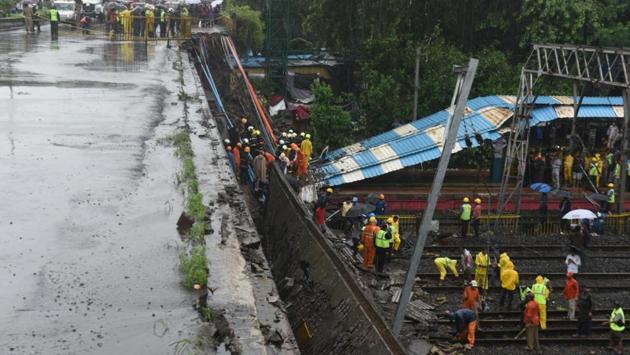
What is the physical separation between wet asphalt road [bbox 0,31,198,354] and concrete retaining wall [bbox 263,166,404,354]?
213cm

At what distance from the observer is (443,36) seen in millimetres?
30438

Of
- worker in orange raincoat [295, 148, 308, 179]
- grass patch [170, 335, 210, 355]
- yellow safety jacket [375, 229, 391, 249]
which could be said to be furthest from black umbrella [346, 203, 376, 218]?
grass patch [170, 335, 210, 355]

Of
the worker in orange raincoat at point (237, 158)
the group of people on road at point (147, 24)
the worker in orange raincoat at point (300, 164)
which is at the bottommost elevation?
the worker in orange raincoat at point (300, 164)

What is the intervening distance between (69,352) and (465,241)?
13741mm

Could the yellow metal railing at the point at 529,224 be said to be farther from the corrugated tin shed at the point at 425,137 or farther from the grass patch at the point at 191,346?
the grass patch at the point at 191,346

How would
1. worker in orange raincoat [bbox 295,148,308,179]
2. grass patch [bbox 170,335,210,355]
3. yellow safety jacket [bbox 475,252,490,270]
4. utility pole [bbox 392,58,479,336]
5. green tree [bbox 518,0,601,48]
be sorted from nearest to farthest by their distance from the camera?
grass patch [bbox 170,335,210,355] → utility pole [bbox 392,58,479,336] → yellow safety jacket [bbox 475,252,490,270] → worker in orange raincoat [bbox 295,148,308,179] → green tree [bbox 518,0,601,48]

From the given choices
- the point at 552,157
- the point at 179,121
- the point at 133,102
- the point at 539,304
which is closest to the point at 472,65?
the point at 539,304

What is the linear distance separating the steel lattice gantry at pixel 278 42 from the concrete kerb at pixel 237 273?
19649 millimetres

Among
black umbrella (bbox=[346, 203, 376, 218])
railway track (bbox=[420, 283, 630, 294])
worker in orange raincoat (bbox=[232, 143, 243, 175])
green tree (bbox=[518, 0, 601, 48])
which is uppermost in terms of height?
green tree (bbox=[518, 0, 601, 48])

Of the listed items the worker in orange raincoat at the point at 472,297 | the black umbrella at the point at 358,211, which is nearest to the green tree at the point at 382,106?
the black umbrella at the point at 358,211

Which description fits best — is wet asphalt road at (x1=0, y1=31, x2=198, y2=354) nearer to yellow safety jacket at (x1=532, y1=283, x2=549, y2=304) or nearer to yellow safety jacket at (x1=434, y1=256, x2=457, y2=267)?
yellow safety jacket at (x1=434, y1=256, x2=457, y2=267)

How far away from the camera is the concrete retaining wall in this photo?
9391 millimetres

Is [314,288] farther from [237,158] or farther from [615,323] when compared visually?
[237,158]

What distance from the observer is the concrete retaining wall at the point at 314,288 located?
30.8 ft
